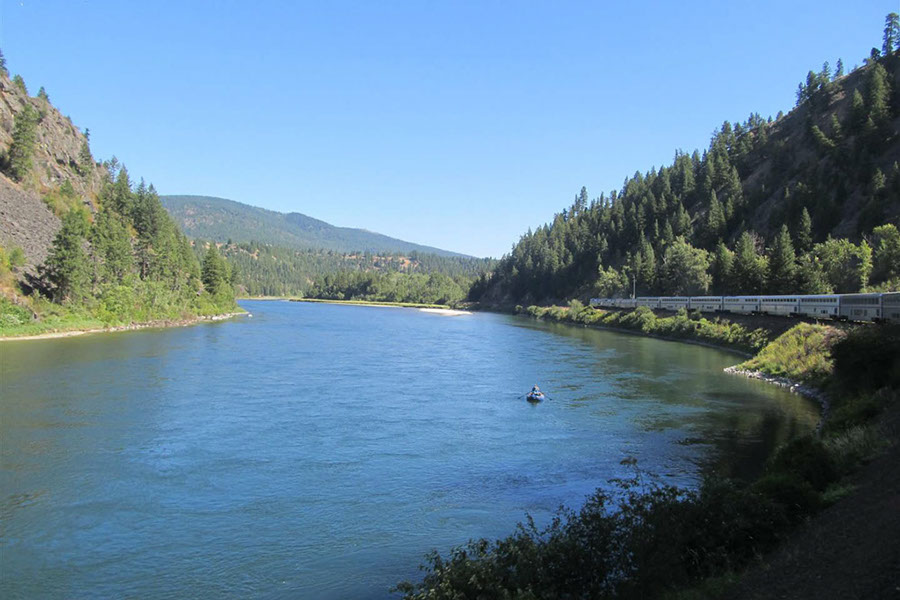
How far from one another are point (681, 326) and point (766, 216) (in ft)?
176

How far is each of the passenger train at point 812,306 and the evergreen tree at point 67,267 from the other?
83861 mm

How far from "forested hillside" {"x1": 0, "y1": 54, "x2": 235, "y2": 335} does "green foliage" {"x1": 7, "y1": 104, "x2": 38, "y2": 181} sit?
0.16 metres

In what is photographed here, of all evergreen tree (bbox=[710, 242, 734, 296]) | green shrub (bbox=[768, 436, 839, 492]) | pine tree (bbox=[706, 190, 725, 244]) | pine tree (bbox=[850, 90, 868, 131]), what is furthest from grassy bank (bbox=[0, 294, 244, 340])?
pine tree (bbox=[850, 90, 868, 131])

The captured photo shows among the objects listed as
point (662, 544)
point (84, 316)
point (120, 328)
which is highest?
point (84, 316)

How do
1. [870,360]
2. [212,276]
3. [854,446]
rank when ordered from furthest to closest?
[212,276]
[870,360]
[854,446]

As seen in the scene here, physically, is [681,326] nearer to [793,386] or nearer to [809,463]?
[793,386]

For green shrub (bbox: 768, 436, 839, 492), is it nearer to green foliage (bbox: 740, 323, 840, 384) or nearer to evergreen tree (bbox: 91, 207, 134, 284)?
green foliage (bbox: 740, 323, 840, 384)

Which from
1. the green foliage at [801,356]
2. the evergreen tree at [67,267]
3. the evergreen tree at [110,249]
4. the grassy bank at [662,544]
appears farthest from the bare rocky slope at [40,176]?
the grassy bank at [662,544]

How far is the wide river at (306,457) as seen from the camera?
52.9 feet

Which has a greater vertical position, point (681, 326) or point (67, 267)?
point (67, 267)

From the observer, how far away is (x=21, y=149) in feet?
313

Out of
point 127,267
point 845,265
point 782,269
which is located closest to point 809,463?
point 845,265

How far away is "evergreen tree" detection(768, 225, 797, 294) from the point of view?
8212 cm

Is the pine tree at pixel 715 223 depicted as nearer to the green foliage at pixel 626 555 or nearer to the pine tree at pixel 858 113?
the pine tree at pixel 858 113
